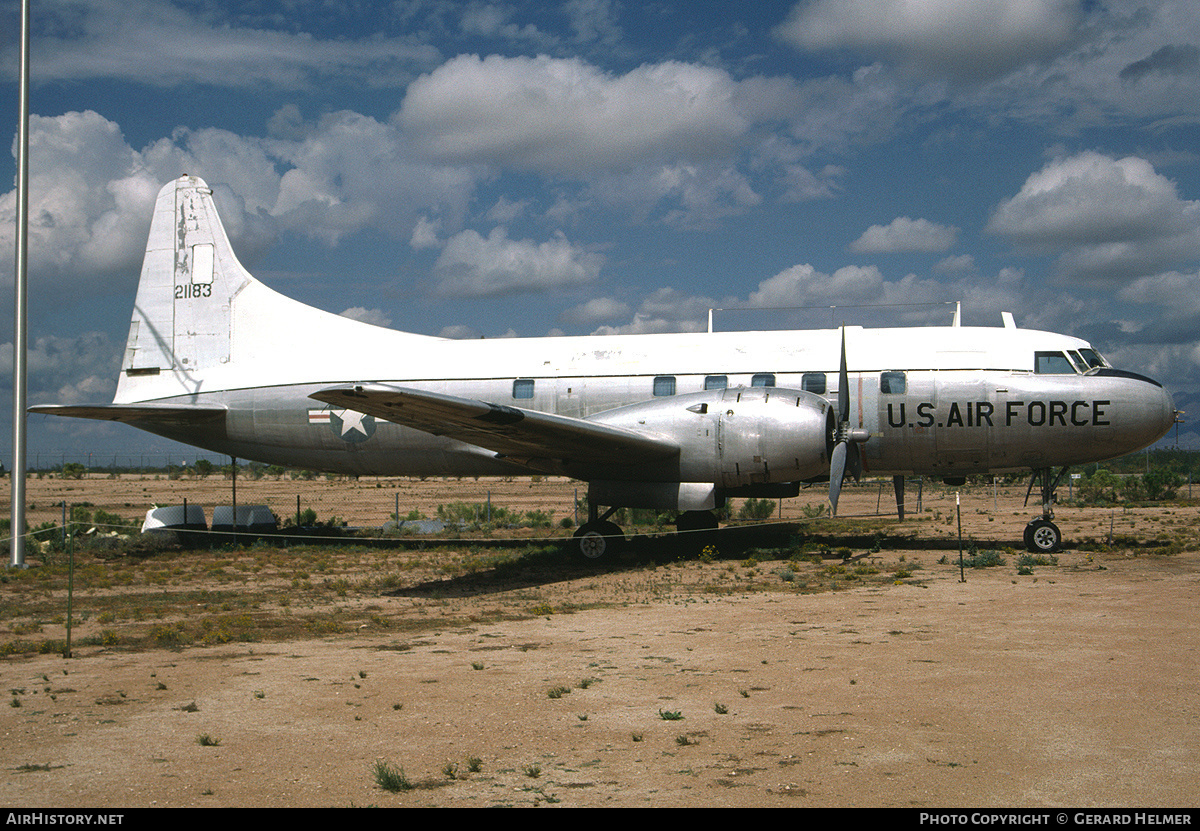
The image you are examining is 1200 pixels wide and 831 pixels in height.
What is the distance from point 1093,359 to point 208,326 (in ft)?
60.3

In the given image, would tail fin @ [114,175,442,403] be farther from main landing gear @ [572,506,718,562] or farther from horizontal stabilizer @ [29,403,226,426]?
main landing gear @ [572,506,718,562]

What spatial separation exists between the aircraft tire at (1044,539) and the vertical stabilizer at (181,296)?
17.1m

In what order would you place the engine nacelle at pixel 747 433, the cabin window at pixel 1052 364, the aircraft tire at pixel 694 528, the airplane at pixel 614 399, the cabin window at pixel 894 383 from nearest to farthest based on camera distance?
the engine nacelle at pixel 747 433, the airplane at pixel 614 399, the cabin window at pixel 1052 364, the cabin window at pixel 894 383, the aircraft tire at pixel 694 528

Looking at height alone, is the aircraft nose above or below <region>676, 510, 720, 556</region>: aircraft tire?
above

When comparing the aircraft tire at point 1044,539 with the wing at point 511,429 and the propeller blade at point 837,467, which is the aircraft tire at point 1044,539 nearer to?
the propeller blade at point 837,467

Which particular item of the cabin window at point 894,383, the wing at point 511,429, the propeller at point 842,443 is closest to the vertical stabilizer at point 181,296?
the wing at point 511,429

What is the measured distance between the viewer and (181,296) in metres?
20.3

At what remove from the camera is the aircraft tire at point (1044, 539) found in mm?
16031

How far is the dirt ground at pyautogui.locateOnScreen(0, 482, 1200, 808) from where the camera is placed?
5.00 m

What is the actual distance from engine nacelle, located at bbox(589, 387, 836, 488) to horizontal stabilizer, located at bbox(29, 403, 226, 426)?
953 centimetres

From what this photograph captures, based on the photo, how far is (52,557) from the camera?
58.0 feet

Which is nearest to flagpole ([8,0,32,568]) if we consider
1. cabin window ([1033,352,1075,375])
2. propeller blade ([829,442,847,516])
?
propeller blade ([829,442,847,516])

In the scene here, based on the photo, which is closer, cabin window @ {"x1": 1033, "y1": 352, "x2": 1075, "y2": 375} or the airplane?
the airplane

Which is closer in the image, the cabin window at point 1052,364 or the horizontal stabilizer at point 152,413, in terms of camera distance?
the cabin window at point 1052,364
